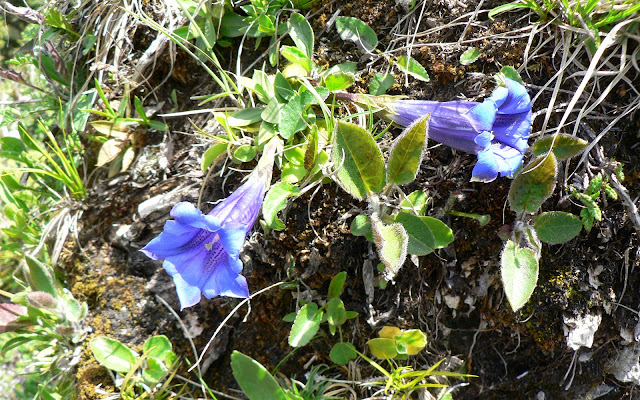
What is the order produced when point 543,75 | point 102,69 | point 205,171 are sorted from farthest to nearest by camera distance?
point 102,69
point 205,171
point 543,75

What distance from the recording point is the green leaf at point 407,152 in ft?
4.73

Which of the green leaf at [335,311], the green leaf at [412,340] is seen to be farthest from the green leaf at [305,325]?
the green leaf at [412,340]

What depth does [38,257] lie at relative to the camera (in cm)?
206

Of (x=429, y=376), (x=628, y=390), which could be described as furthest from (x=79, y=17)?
(x=628, y=390)

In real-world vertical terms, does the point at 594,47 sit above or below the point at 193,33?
below

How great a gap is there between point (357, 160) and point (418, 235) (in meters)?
0.30

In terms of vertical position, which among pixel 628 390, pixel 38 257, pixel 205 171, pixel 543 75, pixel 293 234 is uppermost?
pixel 543 75

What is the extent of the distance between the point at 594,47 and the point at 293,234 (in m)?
1.15

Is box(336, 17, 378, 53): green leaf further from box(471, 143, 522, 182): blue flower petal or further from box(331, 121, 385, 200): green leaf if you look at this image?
box(471, 143, 522, 182): blue flower petal

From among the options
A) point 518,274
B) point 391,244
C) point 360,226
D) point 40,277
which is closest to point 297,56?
point 360,226

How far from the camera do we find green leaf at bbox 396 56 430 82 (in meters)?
1.68

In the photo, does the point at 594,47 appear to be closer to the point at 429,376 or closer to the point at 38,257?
the point at 429,376

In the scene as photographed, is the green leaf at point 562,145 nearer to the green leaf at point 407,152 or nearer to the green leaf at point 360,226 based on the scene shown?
the green leaf at point 407,152

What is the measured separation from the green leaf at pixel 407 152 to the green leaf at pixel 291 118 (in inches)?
13.3
